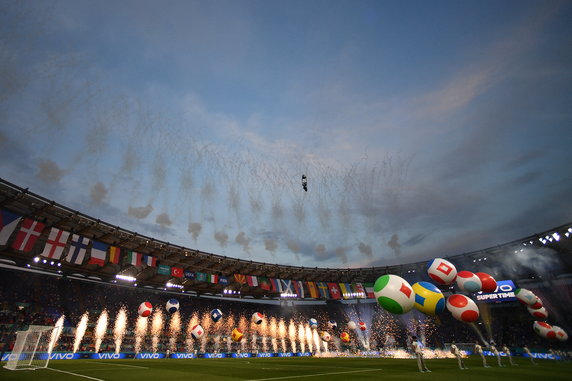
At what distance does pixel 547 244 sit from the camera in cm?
2934

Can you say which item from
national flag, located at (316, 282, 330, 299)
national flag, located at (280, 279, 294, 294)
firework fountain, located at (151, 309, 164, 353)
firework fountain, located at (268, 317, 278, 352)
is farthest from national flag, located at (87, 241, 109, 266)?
firework fountain, located at (268, 317, 278, 352)

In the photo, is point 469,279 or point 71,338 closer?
point 469,279

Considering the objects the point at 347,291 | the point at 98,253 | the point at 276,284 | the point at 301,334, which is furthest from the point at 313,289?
the point at 98,253

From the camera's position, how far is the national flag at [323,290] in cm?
4416

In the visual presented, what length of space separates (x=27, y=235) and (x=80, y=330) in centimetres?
1896

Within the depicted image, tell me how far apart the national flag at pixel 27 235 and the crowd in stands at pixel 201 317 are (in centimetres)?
979

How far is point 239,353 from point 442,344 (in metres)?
31.1

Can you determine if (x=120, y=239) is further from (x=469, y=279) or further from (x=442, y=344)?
(x=442, y=344)

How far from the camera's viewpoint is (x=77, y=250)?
23.6m

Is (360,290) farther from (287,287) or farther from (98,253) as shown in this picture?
Result: (98,253)

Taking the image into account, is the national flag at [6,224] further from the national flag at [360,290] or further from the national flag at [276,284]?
the national flag at [360,290]

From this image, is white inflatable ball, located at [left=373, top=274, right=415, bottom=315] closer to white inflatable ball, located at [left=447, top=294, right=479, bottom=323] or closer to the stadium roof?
white inflatable ball, located at [left=447, top=294, right=479, bottom=323]

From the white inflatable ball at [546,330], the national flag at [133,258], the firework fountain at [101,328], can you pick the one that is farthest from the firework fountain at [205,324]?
the white inflatable ball at [546,330]

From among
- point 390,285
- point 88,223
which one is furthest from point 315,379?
Result: point 88,223
